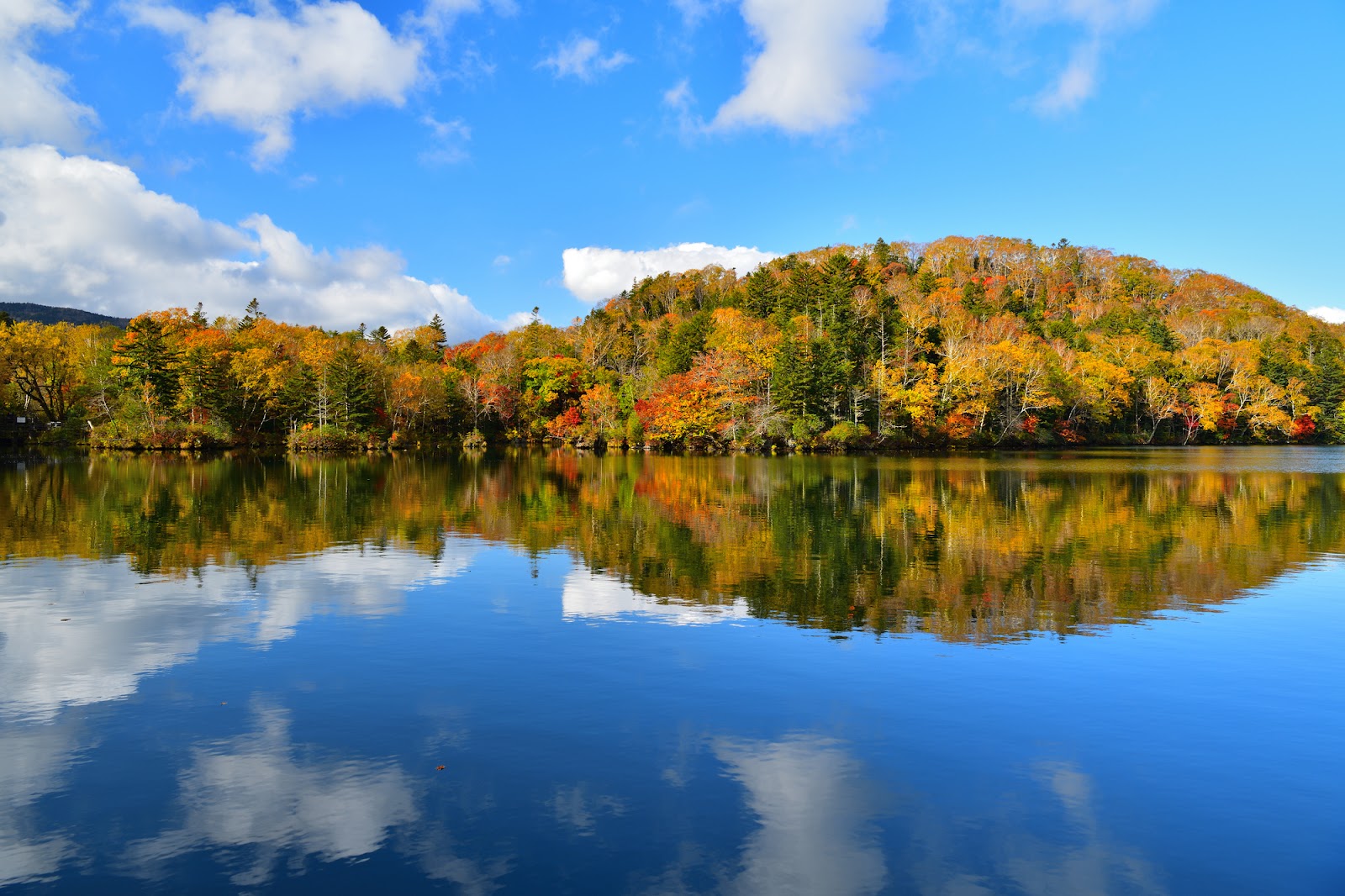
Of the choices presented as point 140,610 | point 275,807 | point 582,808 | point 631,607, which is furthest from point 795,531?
point 275,807

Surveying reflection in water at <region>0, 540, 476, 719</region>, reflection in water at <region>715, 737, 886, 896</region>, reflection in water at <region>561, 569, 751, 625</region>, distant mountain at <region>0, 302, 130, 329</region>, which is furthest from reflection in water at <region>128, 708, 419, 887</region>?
distant mountain at <region>0, 302, 130, 329</region>

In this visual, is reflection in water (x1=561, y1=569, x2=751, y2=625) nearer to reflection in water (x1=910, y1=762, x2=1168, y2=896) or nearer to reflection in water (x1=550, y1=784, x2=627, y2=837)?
reflection in water (x1=550, y1=784, x2=627, y2=837)

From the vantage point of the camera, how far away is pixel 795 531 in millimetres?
18281

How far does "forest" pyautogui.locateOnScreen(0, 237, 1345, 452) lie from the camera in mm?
58156

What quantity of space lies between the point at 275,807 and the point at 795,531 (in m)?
14.1

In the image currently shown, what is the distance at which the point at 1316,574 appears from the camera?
13.6 metres

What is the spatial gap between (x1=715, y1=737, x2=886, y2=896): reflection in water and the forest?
5177 centimetres

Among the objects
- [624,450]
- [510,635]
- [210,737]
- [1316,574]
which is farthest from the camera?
[624,450]

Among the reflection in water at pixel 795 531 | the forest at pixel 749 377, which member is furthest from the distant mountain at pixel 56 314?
the reflection in water at pixel 795 531

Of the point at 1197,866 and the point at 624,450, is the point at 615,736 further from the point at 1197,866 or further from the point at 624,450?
the point at 624,450

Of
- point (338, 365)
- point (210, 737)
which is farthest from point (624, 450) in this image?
point (210, 737)

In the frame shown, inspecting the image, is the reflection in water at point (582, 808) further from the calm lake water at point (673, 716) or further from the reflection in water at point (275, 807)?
the reflection in water at point (275, 807)

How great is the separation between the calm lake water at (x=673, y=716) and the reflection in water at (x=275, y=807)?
0.03m

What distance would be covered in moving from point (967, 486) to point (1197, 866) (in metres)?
26.0
